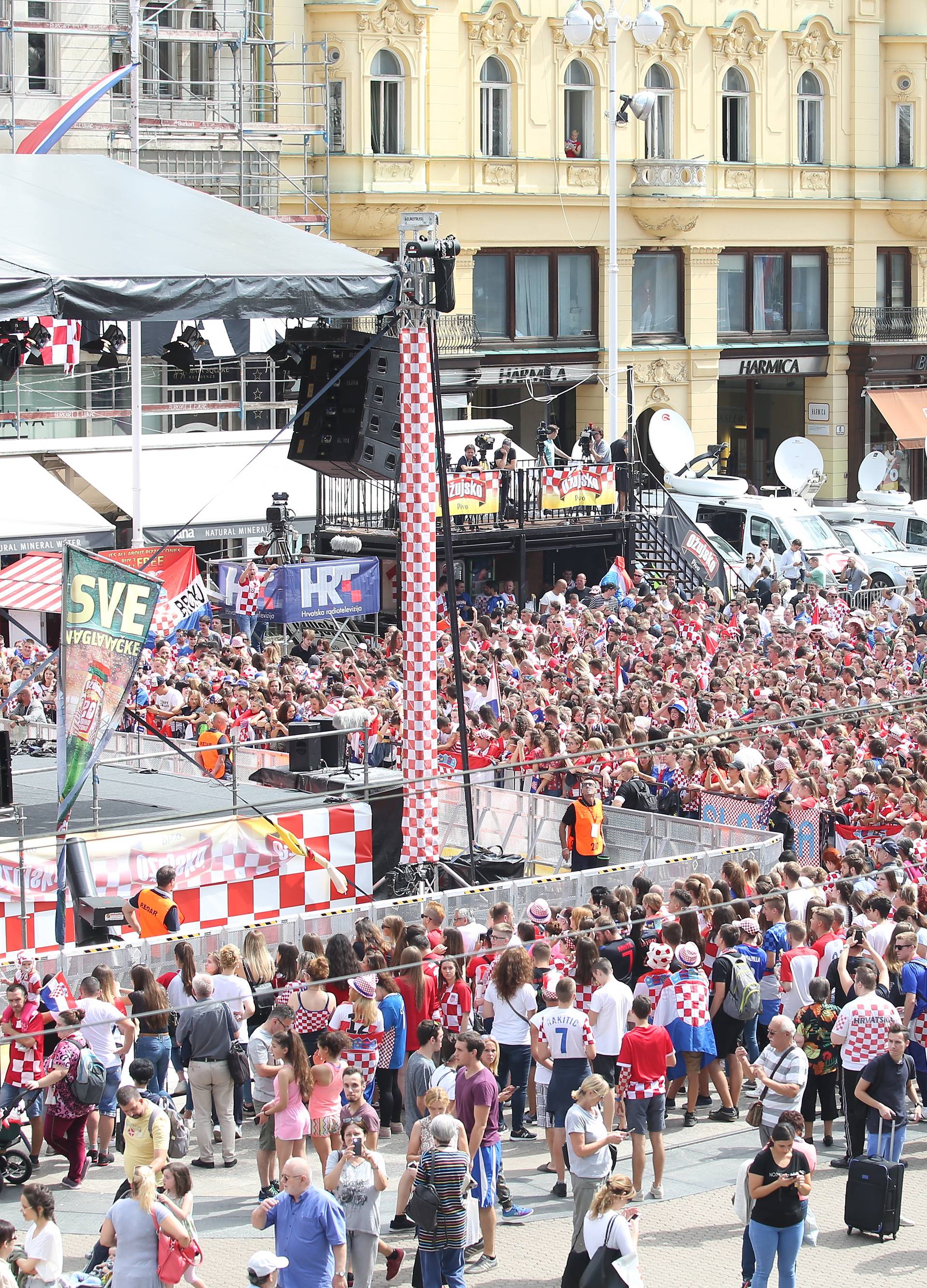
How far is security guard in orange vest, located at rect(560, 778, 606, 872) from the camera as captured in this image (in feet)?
51.1

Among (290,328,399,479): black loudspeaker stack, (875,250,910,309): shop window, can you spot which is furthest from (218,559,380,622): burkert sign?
(875,250,910,309): shop window

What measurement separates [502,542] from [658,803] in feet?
44.0

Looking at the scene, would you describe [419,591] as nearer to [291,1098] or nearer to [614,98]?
[291,1098]

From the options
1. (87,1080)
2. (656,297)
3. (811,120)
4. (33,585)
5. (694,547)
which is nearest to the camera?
(87,1080)

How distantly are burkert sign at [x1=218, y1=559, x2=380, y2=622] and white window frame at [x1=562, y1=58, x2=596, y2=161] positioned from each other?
21.6 meters

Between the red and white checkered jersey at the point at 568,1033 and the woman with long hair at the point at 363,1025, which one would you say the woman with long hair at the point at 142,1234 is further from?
the red and white checkered jersey at the point at 568,1033

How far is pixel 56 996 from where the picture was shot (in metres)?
11.7

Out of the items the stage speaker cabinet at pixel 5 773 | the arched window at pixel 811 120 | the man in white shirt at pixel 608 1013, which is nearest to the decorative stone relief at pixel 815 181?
the arched window at pixel 811 120

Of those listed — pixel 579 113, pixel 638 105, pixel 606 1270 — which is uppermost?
pixel 579 113

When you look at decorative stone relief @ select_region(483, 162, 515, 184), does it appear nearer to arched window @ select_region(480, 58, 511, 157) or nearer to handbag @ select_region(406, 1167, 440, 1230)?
arched window @ select_region(480, 58, 511, 157)

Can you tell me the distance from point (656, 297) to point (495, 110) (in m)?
5.62

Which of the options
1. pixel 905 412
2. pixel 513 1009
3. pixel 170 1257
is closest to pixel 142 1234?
pixel 170 1257

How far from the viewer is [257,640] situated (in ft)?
84.1

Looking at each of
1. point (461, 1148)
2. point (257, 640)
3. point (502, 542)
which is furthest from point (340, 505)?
point (461, 1148)
